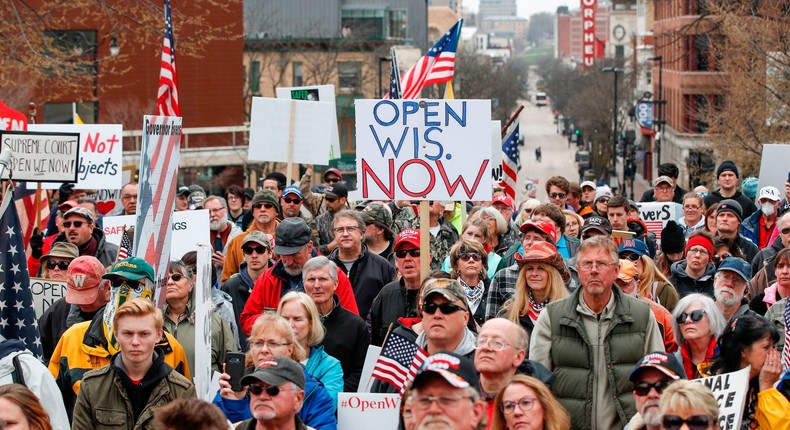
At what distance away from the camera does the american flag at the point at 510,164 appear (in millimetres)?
16781

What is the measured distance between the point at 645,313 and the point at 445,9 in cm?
11530

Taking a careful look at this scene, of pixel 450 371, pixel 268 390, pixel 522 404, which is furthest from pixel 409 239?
pixel 450 371

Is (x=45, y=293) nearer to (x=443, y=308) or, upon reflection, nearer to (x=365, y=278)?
(x=365, y=278)

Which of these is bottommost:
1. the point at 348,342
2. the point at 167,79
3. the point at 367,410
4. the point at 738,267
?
the point at 367,410

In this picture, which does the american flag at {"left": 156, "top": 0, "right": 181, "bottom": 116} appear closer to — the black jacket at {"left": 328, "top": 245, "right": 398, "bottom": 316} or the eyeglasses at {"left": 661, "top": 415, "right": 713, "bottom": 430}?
the black jacket at {"left": 328, "top": 245, "right": 398, "bottom": 316}

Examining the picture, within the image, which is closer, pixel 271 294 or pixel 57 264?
pixel 271 294

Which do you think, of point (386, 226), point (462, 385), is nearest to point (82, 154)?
point (386, 226)

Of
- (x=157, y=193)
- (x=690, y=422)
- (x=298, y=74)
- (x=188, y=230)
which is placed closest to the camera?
(x=690, y=422)

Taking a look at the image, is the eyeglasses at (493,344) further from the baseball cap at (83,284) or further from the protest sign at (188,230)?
the protest sign at (188,230)

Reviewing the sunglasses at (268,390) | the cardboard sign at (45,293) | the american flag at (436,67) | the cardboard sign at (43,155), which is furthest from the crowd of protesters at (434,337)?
the american flag at (436,67)

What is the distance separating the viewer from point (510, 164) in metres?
17.0

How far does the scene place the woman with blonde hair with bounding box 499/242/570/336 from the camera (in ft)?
27.1

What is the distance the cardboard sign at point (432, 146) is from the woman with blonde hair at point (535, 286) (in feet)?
4.33

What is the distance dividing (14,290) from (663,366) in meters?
4.13
